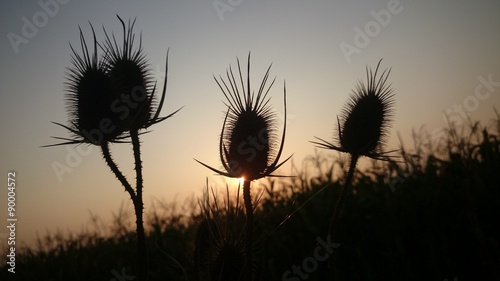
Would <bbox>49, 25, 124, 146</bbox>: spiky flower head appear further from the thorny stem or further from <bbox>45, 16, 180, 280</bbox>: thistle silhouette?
the thorny stem

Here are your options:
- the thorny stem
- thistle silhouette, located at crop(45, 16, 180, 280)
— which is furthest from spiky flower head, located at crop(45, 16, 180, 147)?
the thorny stem

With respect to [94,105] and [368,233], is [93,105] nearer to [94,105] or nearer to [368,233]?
[94,105]

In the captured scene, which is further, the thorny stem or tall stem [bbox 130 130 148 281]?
the thorny stem

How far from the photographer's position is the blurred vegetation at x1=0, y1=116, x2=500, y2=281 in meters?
2.95

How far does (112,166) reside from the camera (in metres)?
2.64

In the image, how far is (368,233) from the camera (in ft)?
13.8

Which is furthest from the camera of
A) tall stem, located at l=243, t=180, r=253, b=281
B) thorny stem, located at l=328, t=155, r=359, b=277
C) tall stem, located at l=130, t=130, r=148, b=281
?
thorny stem, located at l=328, t=155, r=359, b=277

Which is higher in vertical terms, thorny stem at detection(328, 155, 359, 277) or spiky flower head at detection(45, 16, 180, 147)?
spiky flower head at detection(45, 16, 180, 147)

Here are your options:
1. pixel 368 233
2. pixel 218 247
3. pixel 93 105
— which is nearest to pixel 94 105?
pixel 93 105

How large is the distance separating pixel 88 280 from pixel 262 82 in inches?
162

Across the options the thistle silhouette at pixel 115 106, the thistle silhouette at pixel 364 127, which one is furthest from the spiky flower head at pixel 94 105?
the thistle silhouette at pixel 364 127

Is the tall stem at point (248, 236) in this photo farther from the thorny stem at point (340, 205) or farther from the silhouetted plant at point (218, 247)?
the thorny stem at point (340, 205)

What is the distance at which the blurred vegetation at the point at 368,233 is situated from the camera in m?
2.95

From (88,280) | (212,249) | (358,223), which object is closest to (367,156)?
(212,249)
